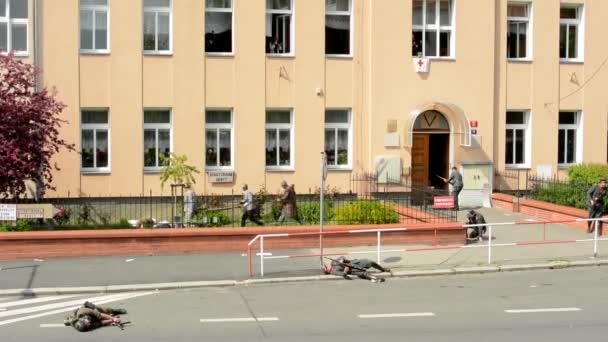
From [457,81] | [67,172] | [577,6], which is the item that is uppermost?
[577,6]

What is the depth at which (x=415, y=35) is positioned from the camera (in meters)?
28.6

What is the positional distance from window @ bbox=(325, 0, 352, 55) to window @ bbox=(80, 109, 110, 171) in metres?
7.57

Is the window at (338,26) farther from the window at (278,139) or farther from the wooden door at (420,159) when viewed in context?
the wooden door at (420,159)

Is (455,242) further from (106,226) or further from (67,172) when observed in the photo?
(67,172)

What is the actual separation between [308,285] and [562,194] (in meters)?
12.5

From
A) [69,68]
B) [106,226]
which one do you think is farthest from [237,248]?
[69,68]

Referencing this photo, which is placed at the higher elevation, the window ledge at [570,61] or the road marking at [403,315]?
the window ledge at [570,61]

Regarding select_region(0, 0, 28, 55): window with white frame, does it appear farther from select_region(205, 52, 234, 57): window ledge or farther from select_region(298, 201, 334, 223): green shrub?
select_region(298, 201, 334, 223): green shrub

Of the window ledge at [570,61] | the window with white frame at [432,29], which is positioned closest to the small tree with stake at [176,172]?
the window with white frame at [432,29]

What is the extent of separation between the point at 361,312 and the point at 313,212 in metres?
10.8

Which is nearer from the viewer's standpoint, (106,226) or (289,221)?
(106,226)

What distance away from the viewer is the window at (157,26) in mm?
26500

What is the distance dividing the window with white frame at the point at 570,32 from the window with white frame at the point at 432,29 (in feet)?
14.1

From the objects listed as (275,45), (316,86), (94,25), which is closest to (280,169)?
(316,86)
